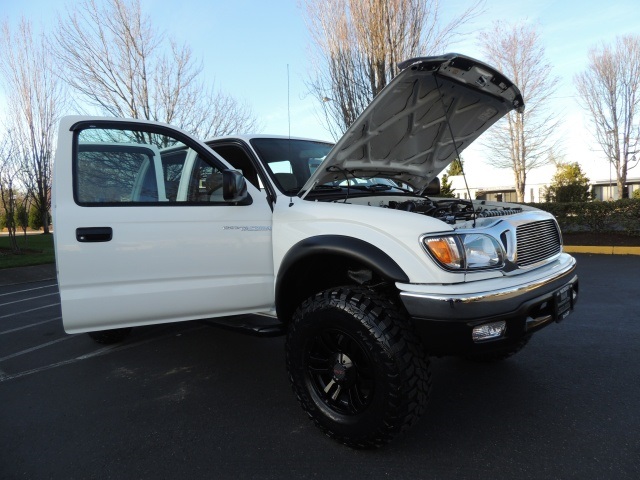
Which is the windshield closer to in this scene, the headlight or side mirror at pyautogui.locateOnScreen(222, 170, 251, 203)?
side mirror at pyautogui.locateOnScreen(222, 170, 251, 203)

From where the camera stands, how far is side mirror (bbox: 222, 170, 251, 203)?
2.77 metres

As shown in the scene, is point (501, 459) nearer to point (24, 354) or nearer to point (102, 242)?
point (102, 242)

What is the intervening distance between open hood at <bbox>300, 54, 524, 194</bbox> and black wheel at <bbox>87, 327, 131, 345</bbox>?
287cm

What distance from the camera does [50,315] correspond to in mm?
6340

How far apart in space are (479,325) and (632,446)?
44.3 inches

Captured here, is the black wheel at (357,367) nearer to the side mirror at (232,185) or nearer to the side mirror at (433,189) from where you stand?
the side mirror at (232,185)

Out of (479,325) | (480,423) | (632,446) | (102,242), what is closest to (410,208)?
(479,325)

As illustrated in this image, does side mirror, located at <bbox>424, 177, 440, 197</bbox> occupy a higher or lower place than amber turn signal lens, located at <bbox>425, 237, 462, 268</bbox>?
higher

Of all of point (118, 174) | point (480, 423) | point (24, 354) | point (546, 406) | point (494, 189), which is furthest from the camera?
point (494, 189)

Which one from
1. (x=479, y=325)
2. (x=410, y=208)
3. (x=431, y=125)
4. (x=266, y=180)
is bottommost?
(x=479, y=325)

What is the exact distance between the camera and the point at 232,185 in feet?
9.09

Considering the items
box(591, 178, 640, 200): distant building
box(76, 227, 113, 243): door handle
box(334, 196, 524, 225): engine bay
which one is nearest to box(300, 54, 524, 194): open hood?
box(334, 196, 524, 225): engine bay

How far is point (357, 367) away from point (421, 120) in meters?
1.95

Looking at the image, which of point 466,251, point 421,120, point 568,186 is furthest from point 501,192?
point 466,251
